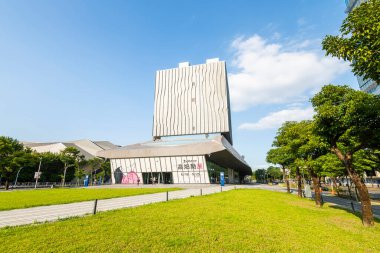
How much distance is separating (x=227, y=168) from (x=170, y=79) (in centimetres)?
4479

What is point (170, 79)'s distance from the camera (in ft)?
299

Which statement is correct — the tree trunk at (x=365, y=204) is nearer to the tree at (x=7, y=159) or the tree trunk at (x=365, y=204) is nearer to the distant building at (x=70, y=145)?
the tree at (x=7, y=159)

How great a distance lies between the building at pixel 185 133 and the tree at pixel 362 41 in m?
45.5

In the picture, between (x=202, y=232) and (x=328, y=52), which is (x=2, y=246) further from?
(x=328, y=52)

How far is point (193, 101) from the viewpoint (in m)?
85.8

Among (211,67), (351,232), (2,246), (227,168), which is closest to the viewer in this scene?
(2,246)

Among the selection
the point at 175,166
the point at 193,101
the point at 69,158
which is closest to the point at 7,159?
the point at 69,158

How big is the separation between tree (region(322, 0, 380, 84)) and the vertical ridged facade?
240ft

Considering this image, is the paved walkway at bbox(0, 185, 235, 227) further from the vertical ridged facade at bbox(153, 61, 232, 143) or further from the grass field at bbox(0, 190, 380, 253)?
the vertical ridged facade at bbox(153, 61, 232, 143)

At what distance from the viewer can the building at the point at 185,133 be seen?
56.2 m

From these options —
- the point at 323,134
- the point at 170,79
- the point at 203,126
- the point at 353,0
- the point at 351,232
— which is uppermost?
the point at 353,0

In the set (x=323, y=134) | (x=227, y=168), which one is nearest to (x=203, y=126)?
(x=227, y=168)

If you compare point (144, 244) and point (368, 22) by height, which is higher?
point (368, 22)

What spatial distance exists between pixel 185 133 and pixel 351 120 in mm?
74118
